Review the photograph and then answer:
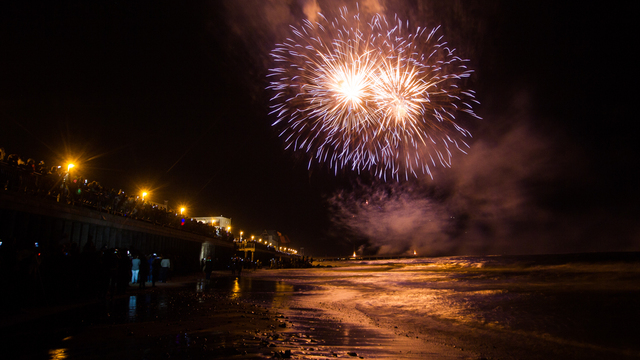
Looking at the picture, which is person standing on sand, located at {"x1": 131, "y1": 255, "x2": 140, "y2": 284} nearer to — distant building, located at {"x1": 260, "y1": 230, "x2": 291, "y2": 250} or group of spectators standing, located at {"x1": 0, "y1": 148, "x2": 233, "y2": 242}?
group of spectators standing, located at {"x1": 0, "y1": 148, "x2": 233, "y2": 242}

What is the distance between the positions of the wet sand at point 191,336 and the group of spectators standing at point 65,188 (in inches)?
300

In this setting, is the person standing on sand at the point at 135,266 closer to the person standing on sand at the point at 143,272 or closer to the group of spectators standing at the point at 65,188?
the person standing on sand at the point at 143,272

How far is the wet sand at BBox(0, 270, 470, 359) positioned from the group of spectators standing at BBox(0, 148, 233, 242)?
25.0 feet

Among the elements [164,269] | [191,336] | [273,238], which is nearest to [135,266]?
[164,269]

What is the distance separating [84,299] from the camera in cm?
1155

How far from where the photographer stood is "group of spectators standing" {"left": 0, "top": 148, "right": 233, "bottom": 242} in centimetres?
1422

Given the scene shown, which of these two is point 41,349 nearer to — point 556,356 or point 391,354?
point 391,354

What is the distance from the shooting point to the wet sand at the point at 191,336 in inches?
205

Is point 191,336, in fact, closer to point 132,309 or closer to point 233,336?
point 233,336

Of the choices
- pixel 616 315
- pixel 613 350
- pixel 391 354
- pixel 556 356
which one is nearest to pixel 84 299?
pixel 391 354

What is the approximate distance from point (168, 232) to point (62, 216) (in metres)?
14.1

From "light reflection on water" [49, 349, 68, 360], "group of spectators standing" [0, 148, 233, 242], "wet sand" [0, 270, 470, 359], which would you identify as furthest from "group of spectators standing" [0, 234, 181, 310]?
"light reflection on water" [49, 349, 68, 360]

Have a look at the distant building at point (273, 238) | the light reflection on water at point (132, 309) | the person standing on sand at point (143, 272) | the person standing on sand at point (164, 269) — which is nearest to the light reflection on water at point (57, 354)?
the light reflection on water at point (132, 309)

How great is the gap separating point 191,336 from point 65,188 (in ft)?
49.7
